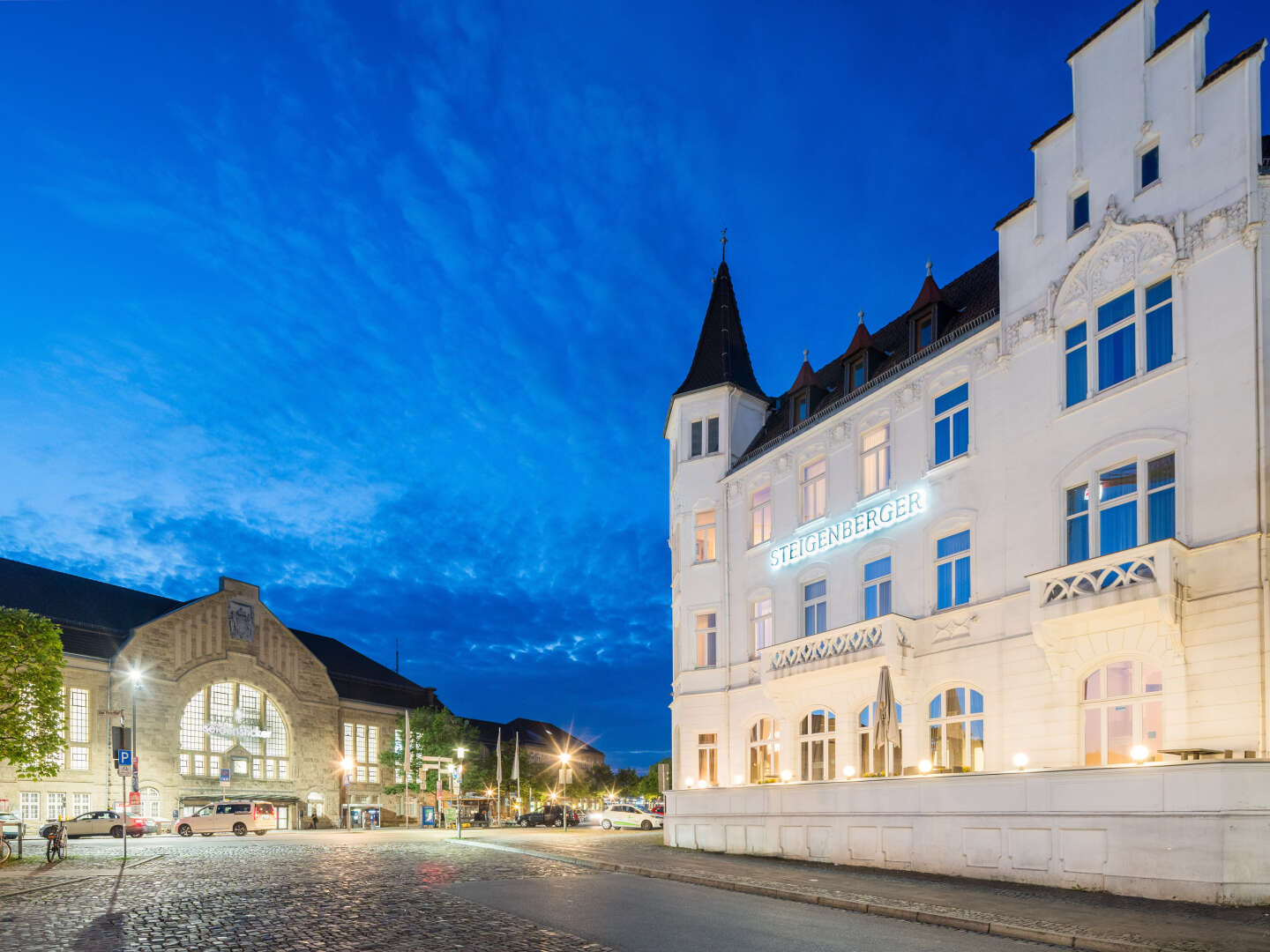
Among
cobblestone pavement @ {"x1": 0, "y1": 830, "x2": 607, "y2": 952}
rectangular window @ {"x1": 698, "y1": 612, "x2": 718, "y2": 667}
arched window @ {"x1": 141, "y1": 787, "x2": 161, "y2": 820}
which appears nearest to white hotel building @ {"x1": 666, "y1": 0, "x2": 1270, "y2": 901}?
rectangular window @ {"x1": 698, "y1": 612, "x2": 718, "y2": 667}

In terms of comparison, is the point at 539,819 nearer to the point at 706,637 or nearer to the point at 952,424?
the point at 706,637

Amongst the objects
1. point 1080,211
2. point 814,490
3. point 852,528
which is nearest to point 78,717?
point 814,490

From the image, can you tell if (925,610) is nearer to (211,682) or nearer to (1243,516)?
(1243,516)

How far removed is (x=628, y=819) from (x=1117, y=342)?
152ft

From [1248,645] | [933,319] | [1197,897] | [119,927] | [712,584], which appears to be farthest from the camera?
[712,584]

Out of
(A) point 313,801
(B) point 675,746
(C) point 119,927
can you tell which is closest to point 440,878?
(C) point 119,927

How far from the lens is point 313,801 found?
7781 centimetres

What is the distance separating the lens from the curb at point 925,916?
479 inches

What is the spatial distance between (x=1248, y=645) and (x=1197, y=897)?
175 inches

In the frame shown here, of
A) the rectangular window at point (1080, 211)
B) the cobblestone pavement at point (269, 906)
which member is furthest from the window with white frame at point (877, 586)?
the cobblestone pavement at point (269, 906)

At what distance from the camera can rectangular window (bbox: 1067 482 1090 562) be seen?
2167 centimetres

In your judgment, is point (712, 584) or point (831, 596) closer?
point (831, 596)

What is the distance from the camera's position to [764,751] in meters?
32.2

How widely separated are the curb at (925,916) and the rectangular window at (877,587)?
30.4 feet
